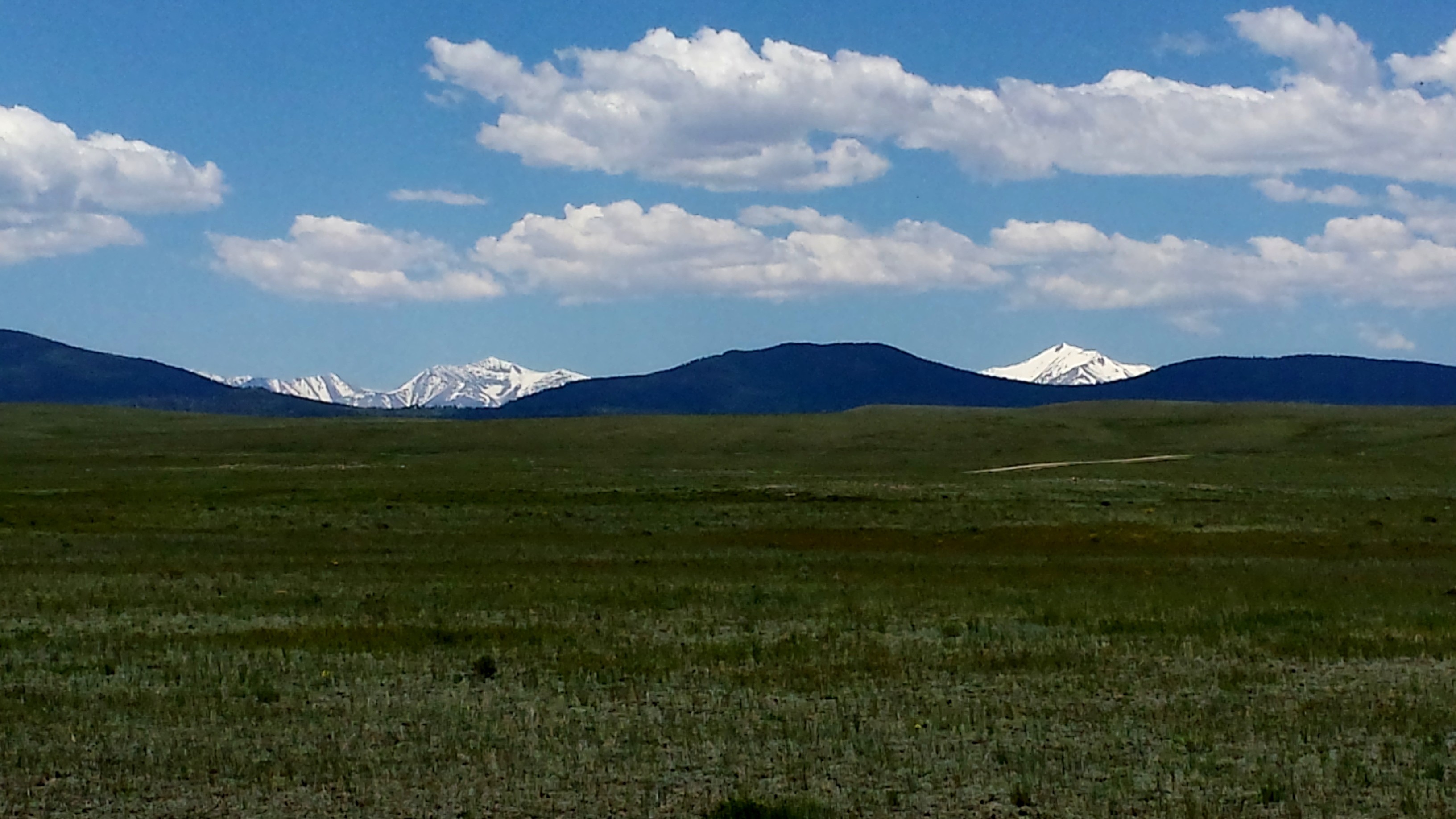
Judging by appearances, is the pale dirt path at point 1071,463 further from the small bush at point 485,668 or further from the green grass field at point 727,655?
the small bush at point 485,668

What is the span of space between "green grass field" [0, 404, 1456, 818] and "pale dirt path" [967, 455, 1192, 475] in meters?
21.3

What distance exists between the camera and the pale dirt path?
80.8m

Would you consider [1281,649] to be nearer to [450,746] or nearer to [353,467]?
[450,746]

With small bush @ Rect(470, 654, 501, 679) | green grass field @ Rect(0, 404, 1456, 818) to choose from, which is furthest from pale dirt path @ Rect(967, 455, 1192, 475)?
small bush @ Rect(470, 654, 501, 679)

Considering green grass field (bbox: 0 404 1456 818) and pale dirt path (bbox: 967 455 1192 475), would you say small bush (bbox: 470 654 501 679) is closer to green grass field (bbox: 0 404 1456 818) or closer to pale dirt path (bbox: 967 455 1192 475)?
green grass field (bbox: 0 404 1456 818)

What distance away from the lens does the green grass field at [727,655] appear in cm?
1430

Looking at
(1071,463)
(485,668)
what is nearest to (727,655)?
(485,668)

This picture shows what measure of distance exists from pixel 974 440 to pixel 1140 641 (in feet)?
318

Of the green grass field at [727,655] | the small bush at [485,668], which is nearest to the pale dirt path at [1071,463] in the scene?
the green grass field at [727,655]

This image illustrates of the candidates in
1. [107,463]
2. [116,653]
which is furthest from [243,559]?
[107,463]

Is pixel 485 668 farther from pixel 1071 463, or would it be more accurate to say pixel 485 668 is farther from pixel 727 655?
pixel 1071 463

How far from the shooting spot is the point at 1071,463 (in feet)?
293

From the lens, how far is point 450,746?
52.4ft

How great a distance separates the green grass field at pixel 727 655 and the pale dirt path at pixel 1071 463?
2133 cm
